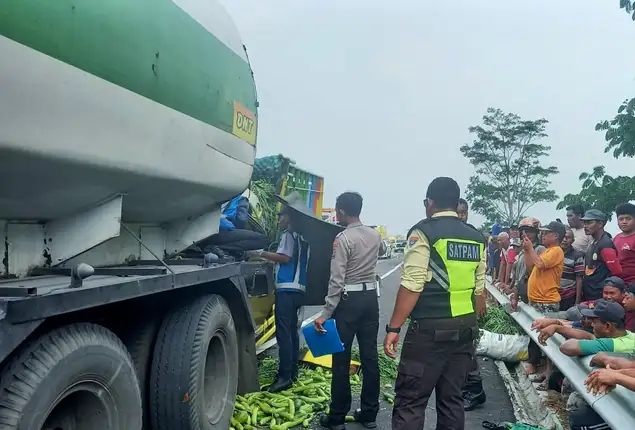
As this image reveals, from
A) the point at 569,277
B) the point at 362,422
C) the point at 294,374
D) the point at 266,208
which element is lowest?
the point at 362,422

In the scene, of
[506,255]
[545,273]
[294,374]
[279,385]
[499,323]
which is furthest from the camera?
[506,255]

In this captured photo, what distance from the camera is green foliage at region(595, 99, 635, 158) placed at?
373 inches

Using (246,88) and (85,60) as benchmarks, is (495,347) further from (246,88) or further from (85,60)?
(85,60)

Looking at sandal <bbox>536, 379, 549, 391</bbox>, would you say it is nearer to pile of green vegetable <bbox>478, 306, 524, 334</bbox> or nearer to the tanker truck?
pile of green vegetable <bbox>478, 306, 524, 334</bbox>

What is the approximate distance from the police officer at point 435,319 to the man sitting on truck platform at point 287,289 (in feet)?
7.17

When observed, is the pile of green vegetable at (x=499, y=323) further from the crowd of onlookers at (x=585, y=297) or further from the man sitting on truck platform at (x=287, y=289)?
the man sitting on truck platform at (x=287, y=289)

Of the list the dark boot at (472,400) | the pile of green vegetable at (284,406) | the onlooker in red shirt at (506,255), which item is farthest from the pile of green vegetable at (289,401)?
the onlooker in red shirt at (506,255)

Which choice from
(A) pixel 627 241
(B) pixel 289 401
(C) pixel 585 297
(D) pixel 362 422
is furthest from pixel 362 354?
(C) pixel 585 297

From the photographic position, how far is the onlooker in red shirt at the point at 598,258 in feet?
20.5

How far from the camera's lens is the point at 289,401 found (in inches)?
222

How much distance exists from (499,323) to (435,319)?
5.17 metres

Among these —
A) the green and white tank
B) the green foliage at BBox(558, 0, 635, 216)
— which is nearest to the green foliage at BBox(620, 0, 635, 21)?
the green foliage at BBox(558, 0, 635, 216)

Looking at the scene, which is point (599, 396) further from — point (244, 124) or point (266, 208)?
point (266, 208)

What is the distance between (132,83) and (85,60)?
15.6 inches
